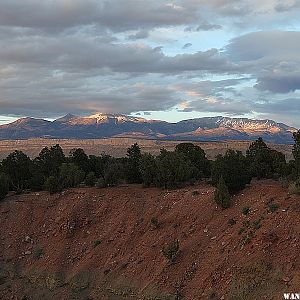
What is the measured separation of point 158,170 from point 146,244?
9.97m

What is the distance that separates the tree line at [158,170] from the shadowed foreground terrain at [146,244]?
1448 millimetres

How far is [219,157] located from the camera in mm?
39969

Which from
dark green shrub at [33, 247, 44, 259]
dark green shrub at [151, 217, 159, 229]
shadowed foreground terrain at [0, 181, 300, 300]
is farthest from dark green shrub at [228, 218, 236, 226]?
dark green shrub at [33, 247, 44, 259]

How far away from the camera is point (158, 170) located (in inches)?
→ 1713

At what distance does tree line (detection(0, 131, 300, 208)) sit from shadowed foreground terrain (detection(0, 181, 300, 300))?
1448 millimetres

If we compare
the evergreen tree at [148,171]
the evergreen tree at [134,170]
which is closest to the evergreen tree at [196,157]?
the evergreen tree at [134,170]

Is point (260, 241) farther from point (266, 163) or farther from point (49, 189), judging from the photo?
point (49, 189)

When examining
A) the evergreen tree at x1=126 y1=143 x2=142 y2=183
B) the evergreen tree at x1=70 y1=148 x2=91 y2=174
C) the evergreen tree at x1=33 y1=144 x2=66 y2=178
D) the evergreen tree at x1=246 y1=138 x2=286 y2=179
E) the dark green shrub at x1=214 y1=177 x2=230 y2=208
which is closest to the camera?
the dark green shrub at x1=214 y1=177 x2=230 y2=208

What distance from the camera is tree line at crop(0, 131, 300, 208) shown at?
37094 mm

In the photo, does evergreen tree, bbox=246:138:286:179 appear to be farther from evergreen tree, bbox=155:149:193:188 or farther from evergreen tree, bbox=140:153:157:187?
evergreen tree, bbox=140:153:157:187

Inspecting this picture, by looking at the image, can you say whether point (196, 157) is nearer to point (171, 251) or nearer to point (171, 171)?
point (171, 171)

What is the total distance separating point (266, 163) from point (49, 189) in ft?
72.2

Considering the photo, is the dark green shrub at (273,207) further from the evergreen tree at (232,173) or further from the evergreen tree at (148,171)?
the evergreen tree at (148,171)

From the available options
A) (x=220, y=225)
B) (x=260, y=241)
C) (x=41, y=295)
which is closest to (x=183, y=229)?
(x=220, y=225)
